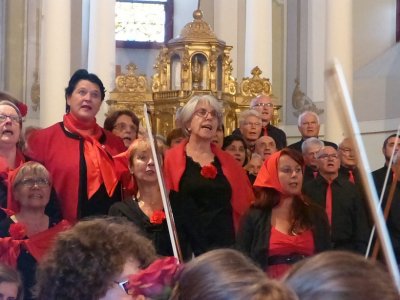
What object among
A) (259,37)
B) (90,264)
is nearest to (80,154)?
(90,264)

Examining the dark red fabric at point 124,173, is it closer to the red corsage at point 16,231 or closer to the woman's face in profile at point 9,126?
the woman's face in profile at point 9,126

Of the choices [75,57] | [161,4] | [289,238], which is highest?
[161,4]

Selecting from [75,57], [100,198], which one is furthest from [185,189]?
[75,57]

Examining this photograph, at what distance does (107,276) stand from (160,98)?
7606 millimetres

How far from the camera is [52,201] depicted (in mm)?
4395

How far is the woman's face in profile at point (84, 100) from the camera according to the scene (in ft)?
15.9

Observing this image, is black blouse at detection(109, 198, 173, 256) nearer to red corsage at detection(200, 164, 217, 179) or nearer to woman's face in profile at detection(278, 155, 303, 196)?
red corsage at detection(200, 164, 217, 179)

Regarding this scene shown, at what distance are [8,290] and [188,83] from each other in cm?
688

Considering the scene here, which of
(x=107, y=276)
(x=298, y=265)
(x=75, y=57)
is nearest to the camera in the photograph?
(x=298, y=265)

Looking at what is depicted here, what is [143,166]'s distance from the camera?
446 cm

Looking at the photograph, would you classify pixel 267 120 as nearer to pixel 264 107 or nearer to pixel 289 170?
pixel 264 107

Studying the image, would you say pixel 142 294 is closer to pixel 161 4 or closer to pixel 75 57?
pixel 75 57

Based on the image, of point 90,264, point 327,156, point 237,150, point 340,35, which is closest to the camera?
point 90,264

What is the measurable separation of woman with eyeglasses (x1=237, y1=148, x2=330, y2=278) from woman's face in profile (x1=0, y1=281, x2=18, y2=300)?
1463mm
